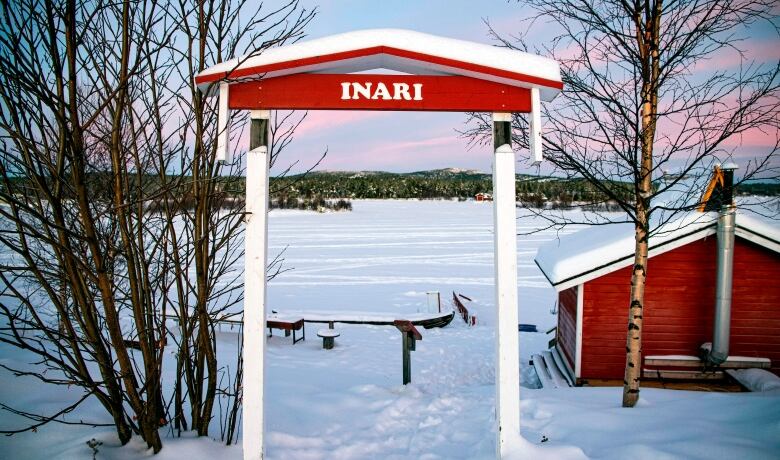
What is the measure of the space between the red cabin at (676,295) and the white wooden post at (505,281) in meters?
4.85

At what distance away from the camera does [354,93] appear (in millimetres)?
3244

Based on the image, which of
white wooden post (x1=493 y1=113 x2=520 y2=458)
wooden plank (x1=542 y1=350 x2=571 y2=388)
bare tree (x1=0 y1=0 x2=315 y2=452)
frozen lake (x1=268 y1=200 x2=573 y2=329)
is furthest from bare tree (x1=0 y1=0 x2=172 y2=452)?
wooden plank (x1=542 y1=350 x2=571 y2=388)

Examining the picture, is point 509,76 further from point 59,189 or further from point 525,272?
point 525,272

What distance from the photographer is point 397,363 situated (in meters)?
9.48

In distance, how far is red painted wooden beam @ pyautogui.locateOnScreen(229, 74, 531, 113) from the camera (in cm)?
324

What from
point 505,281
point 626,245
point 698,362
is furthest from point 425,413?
point 698,362

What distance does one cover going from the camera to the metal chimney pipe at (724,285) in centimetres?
705

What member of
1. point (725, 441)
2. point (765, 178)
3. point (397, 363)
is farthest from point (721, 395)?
point (397, 363)

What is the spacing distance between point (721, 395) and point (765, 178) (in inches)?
110

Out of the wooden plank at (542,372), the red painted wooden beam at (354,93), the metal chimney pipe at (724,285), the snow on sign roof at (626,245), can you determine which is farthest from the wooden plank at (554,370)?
the red painted wooden beam at (354,93)

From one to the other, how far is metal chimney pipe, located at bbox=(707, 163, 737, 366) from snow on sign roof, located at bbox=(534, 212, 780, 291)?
196 millimetres

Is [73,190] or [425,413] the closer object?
[73,190]

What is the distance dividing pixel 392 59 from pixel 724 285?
23.0 feet

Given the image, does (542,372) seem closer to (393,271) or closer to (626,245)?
(626,245)
